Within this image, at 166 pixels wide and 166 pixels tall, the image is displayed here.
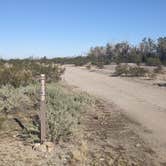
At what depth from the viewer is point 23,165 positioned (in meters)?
7.69

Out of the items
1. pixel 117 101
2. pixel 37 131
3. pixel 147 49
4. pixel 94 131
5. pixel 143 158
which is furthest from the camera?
pixel 147 49

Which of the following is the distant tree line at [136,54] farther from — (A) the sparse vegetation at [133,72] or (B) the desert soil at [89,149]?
(B) the desert soil at [89,149]

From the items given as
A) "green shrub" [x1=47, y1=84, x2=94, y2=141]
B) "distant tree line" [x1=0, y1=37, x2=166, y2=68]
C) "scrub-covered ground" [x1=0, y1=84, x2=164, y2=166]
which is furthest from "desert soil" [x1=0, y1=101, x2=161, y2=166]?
"distant tree line" [x1=0, y1=37, x2=166, y2=68]

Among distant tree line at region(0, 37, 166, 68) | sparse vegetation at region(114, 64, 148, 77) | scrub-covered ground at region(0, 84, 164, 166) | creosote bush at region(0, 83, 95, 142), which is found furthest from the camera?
distant tree line at region(0, 37, 166, 68)

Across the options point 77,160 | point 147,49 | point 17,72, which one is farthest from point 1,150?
point 147,49

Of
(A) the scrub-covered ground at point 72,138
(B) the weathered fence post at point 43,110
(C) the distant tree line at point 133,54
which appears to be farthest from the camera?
(C) the distant tree line at point 133,54

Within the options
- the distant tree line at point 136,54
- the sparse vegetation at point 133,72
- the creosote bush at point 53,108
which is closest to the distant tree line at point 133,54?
the distant tree line at point 136,54

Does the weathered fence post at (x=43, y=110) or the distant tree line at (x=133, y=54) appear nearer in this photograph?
the weathered fence post at (x=43, y=110)

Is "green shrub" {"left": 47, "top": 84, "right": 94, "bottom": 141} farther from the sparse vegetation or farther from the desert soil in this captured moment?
the sparse vegetation

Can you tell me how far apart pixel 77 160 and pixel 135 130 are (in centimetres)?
386

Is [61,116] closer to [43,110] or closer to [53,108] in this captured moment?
[43,110]

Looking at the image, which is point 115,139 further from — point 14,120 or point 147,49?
point 147,49

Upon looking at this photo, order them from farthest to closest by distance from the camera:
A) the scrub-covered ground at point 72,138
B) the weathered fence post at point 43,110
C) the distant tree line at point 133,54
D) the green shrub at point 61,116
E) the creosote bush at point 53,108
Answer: the distant tree line at point 133,54
the creosote bush at point 53,108
the green shrub at point 61,116
the weathered fence post at point 43,110
the scrub-covered ground at point 72,138

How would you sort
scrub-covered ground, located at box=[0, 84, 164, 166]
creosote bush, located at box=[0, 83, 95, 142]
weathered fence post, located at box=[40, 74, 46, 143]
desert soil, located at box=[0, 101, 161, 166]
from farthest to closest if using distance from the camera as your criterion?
creosote bush, located at box=[0, 83, 95, 142], weathered fence post, located at box=[40, 74, 46, 143], scrub-covered ground, located at box=[0, 84, 164, 166], desert soil, located at box=[0, 101, 161, 166]
